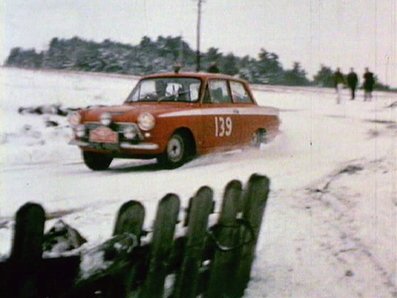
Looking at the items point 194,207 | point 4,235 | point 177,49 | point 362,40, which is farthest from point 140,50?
point 362,40

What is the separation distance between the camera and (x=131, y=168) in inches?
94.4

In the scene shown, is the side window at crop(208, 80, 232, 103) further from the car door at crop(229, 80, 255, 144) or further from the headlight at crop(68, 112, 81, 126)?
the headlight at crop(68, 112, 81, 126)

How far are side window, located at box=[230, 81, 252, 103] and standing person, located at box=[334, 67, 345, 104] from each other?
1.29 feet

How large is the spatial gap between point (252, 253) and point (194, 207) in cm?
46

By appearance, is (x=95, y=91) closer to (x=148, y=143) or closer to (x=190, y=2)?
(x=148, y=143)

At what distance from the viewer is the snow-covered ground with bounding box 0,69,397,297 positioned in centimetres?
225

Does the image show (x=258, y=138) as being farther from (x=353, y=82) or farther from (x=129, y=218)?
(x=129, y=218)

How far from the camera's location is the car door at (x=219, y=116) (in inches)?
101

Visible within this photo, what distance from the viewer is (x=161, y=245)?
2.14 meters

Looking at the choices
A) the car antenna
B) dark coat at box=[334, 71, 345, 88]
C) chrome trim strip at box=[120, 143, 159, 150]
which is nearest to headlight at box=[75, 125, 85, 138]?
chrome trim strip at box=[120, 143, 159, 150]

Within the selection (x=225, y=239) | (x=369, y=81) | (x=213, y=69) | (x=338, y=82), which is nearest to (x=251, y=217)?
(x=225, y=239)

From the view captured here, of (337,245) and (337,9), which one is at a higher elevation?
(337,9)

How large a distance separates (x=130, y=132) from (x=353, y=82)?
107cm

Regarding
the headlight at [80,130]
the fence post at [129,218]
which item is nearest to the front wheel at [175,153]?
the headlight at [80,130]
